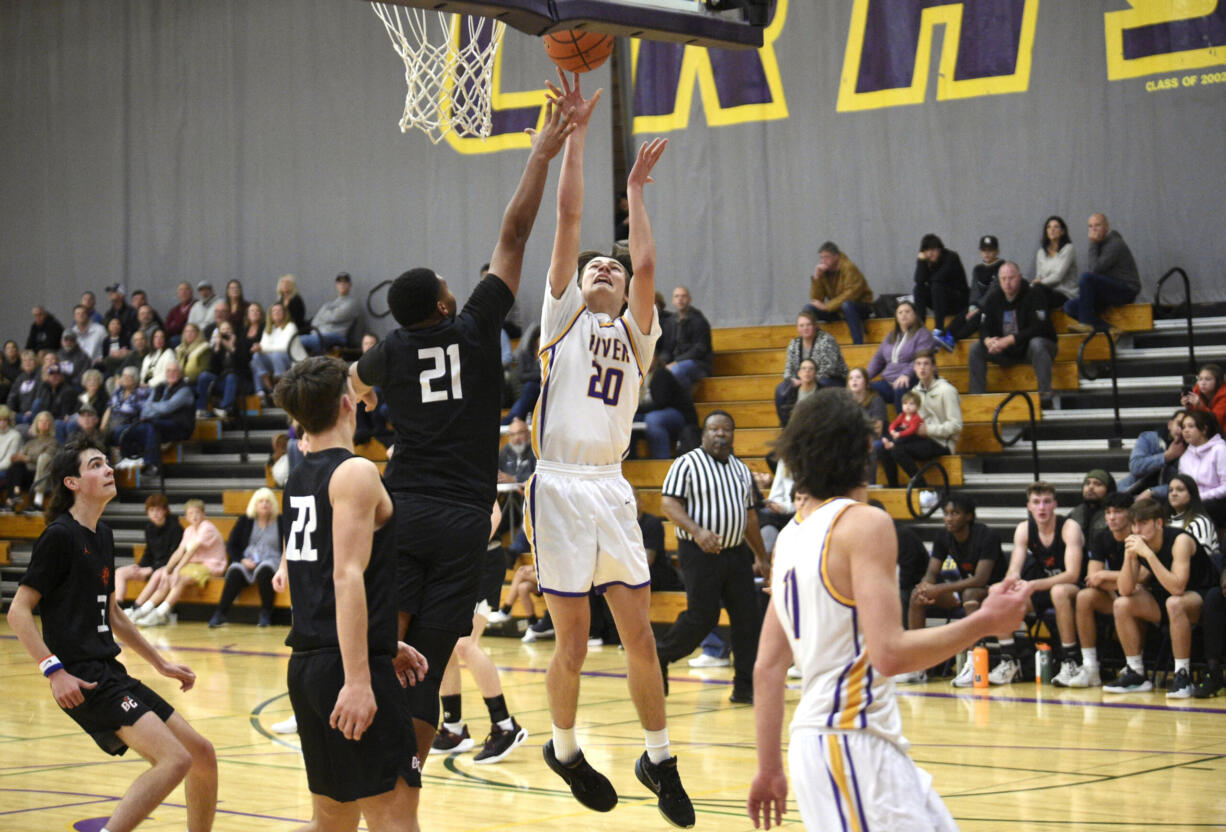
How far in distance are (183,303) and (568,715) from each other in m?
15.5

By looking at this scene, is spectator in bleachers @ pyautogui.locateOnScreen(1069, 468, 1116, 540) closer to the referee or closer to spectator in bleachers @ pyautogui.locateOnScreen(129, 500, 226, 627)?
the referee

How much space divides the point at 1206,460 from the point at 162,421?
1214 cm

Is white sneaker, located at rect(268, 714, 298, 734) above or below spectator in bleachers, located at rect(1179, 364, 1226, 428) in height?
below

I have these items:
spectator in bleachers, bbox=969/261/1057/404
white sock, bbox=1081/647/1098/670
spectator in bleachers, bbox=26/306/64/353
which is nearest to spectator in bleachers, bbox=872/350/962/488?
spectator in bleachers, bbox=969/261/1057/404

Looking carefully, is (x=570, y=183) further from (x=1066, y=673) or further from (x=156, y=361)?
(x=156, y=361)

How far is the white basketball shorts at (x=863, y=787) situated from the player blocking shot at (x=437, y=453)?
183 centimetres

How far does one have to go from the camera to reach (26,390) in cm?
1941

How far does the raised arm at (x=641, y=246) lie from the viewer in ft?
18.1

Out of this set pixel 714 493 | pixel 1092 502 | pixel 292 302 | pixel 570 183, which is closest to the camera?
pixel 570 183

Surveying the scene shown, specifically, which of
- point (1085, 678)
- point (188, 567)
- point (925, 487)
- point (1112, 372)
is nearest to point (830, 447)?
point (1085, 678)

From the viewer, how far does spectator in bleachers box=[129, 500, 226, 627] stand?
15.6 metres

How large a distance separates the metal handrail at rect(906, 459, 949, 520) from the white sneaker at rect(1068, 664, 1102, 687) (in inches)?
86.8

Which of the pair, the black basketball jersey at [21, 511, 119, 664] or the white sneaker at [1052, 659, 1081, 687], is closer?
the black basketball jersey at [21, 511, 119, 664]

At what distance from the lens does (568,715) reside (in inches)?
217
